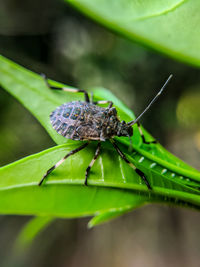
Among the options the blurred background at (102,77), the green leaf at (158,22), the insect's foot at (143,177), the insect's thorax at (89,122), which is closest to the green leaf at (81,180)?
the insect's foot at (143,177)

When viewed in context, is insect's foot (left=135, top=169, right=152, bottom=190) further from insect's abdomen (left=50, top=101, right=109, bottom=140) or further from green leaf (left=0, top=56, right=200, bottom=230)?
insect's abdomen (left=50, top=101, right=109, bottom=140)

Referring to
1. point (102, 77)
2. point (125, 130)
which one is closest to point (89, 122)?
point (125, 130)

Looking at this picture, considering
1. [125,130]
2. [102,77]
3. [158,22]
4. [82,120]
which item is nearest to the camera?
[158,22]

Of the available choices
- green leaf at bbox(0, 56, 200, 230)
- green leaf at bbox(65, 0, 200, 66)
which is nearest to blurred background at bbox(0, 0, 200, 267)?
green leaf at bbox(0, 56, 200, 230)

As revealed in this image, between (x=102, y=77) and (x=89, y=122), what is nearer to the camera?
(x=89, y=122)

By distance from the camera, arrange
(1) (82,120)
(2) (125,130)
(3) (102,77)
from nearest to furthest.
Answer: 1. (2) (125,130)
2. (1) (82,120)
3. (3) (102,77)

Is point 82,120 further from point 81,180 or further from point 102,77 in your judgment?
point 102,77

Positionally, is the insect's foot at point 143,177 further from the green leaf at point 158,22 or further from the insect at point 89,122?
Answer: the green leaf at point 158,22

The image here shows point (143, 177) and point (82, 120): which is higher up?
point (143, 177)

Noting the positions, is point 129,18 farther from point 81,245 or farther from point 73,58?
point 81,245
